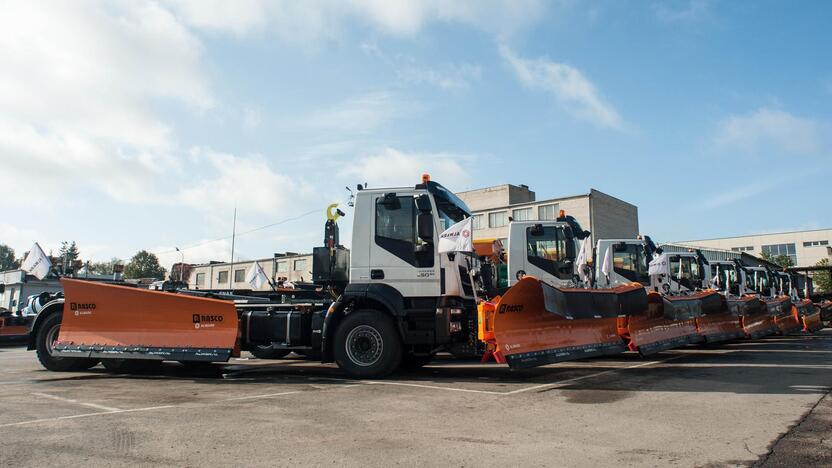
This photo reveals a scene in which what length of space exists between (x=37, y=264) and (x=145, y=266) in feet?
346

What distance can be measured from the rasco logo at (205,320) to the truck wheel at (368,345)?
2145 millimetres

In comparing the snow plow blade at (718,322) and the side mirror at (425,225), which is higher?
the side mirror at (425,225)

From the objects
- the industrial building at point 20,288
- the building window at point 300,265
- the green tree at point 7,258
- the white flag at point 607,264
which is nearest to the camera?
the white flag at point 607,264

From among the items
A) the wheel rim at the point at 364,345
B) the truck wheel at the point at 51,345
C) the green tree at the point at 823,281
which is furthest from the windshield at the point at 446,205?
the green tree at the point at 823,281

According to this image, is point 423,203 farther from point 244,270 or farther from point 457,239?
point 244,270

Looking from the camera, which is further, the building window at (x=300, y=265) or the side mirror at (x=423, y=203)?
the building window at (x=300, y=265)

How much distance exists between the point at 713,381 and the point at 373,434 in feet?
18.5

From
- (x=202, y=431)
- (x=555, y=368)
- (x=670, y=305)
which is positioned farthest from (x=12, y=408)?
(x=670, y=305)

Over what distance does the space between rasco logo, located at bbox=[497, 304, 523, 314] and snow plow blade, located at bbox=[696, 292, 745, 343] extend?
7167mm

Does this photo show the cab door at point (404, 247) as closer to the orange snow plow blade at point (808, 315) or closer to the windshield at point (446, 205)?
the windshield at point (446, 205)

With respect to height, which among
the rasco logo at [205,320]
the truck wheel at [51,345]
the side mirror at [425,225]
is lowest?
the truck wheel at [51,345]

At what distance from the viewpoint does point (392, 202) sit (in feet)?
29.2

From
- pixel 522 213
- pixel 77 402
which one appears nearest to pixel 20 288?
pixel 77 402

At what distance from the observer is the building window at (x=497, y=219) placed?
167 ft
